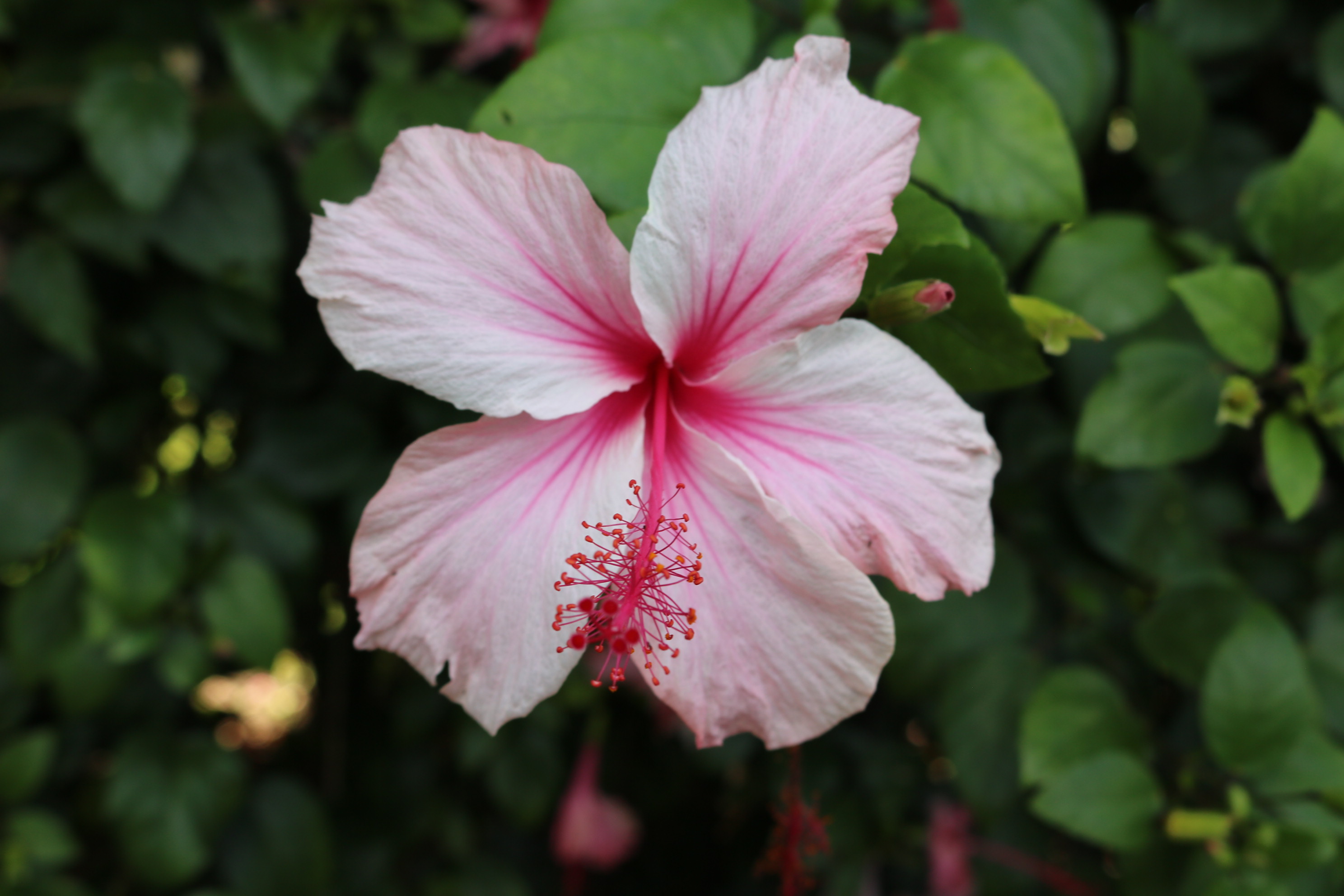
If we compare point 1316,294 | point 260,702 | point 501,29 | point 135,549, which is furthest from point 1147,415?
point 260,702

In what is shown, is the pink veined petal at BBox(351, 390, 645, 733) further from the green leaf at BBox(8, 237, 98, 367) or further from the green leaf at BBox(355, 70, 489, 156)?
the green leaf at BBox(8, 237, 98, 367)

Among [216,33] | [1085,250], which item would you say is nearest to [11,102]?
[216,33]

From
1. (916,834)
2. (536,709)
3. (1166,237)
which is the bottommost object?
(916,834)

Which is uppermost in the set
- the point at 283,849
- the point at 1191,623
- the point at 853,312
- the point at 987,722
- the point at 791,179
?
the point at 791,179

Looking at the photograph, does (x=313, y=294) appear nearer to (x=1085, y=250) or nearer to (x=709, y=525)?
(x=709, y=525)

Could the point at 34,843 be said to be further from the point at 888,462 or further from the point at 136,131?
the point at 888,462

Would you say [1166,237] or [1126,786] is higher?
[1166,237]

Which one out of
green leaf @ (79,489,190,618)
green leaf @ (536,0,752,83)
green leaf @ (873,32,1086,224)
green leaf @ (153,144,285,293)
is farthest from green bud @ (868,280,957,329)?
green leaf @ (79,489,190,618)
